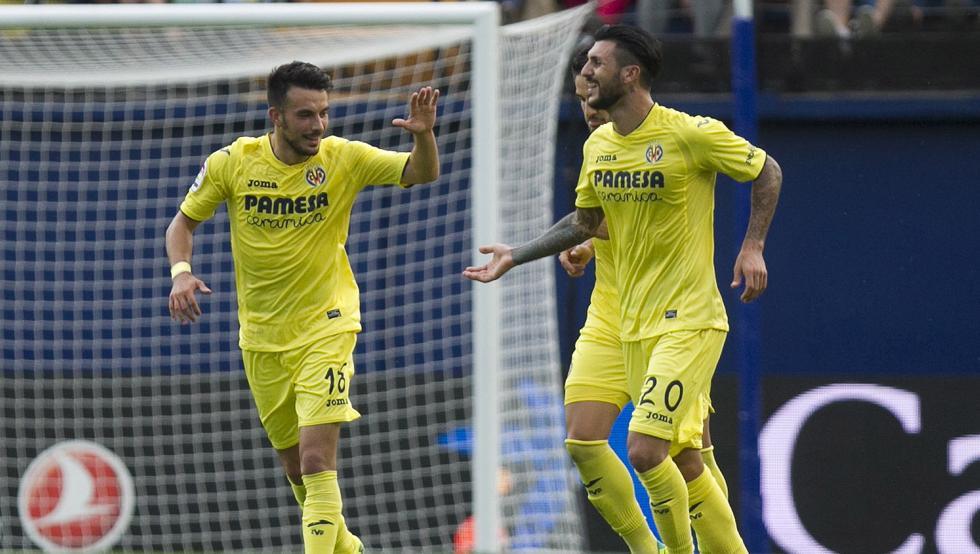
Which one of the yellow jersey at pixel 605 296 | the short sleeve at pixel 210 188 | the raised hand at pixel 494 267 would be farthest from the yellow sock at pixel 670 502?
the short sleeve at pixel 210 188

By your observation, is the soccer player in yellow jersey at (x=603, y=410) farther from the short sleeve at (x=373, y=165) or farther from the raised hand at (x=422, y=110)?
the short sleeve at (x=373, y=165)

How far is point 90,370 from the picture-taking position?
30.7 ft

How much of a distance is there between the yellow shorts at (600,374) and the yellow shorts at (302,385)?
959 millimetres

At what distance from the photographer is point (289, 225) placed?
6555 mm

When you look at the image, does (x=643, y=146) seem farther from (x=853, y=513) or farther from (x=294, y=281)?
(x=853, y=513)

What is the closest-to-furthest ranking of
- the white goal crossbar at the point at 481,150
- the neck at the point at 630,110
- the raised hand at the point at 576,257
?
1. the neck at the point at 630,110
2. the raised hand at the point at 576,257
3. the white goal crossbar at the point at 481,150

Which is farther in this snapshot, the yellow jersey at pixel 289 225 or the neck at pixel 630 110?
the yellow jersey at pixel 289 225

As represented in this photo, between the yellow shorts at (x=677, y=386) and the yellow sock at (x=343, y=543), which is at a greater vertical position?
the yellow shorts at (x=677, y=386)

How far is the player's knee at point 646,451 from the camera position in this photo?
5891 millimetres

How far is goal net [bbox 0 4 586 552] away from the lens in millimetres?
9070

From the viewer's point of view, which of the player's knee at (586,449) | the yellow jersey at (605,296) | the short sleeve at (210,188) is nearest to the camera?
the player's knee at (586,449)

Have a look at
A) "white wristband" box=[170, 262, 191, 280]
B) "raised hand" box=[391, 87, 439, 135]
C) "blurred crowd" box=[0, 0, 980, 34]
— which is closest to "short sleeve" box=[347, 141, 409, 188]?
"raised hand" box=[391, 87, 439, 135]

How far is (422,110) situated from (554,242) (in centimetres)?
77

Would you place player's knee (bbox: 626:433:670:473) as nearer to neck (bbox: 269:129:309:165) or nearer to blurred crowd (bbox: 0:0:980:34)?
neck (bbox: 269:129:309:165)
